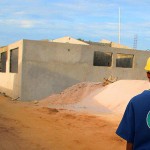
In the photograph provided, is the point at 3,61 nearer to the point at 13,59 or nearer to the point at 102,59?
the point at 13,59

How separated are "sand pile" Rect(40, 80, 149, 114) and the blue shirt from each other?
42.2ft

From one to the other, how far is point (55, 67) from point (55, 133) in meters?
13.3

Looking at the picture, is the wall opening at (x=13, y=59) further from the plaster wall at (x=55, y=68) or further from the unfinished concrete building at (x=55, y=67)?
the plaster wall at (x=55, y=68)

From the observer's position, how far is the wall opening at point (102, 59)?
2469cm

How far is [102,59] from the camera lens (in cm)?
2528

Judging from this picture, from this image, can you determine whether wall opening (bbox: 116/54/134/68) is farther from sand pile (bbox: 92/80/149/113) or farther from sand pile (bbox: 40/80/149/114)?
sand pile (bbox: 92/80/149/113)

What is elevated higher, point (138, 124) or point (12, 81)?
point (138, 124)

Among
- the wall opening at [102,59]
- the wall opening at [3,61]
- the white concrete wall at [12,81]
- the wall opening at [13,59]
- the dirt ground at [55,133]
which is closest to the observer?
the dirt ground at [55,133]

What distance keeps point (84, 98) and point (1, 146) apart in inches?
470

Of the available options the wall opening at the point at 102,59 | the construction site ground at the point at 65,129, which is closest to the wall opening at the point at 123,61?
the wall opening at the point at 102,59

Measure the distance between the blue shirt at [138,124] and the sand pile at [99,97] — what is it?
12.9 metres

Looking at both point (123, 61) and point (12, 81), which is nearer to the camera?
point (12, 81)

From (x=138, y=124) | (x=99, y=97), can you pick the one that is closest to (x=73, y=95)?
(x=99, y=97)

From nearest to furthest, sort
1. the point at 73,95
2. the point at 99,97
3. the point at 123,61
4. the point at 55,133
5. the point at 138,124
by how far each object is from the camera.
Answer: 1. the point at 138,124
2. the point at 55,133
3. the point at 99,97
4. the point at 73,95
5. the point at 123,61
